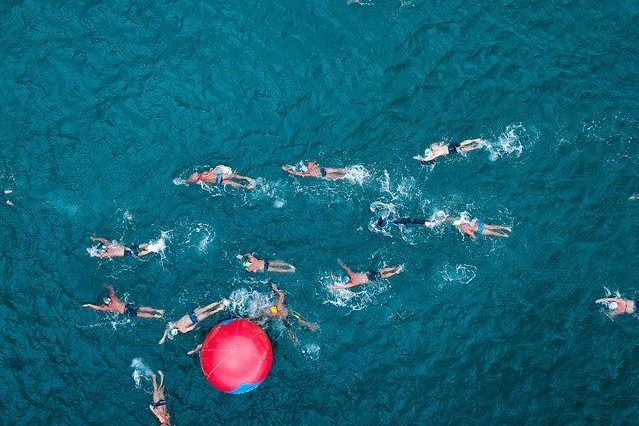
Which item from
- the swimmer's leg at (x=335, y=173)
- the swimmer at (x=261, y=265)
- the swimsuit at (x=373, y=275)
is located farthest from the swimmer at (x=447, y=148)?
the swimmer at (x=261, y=265)

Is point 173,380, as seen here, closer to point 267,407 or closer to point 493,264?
point 267,407

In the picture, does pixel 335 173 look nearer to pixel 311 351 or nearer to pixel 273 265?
pixel 273 265

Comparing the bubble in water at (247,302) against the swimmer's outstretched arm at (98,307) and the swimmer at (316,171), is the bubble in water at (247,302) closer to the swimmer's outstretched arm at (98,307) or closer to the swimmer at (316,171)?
the swimmer's outstretched arm at (98,307)

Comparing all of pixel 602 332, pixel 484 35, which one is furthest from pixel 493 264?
pixel 484 35

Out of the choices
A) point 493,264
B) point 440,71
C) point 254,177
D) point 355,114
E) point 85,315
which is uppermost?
point 440,71

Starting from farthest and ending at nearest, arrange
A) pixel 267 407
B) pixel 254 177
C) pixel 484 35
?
1. pixel 484 35
2. pixel 254 177
3. pixel 267 407

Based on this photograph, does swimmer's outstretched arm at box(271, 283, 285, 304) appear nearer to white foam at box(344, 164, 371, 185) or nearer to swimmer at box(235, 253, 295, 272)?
swimmer at box(235, 253, 295, 272)

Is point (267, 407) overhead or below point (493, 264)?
below
